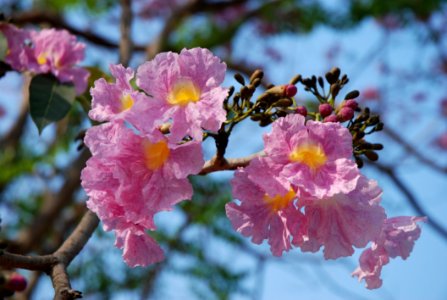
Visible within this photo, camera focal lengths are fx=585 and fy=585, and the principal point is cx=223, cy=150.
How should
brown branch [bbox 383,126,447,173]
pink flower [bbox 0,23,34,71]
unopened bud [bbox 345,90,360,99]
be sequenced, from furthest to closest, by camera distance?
brown branch [bbox 383,126,447,173]
pink flower [bbox 0,23,34,71]
unopened bud [bbox 345,90,360,99]

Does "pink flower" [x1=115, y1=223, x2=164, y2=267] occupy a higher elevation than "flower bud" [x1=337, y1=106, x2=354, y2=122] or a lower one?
lower

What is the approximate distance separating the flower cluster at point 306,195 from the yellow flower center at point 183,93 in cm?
10

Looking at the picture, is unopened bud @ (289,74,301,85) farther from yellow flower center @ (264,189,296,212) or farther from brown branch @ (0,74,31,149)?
brown branch @ (0,74,31,149)

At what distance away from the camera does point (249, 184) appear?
695 millimetres

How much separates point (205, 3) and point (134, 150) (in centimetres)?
338

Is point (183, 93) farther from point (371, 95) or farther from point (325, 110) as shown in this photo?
point (371, 95)

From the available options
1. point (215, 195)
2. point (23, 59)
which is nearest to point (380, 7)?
point (215, 195)

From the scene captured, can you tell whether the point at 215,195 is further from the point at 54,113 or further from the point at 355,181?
the point at 355,181

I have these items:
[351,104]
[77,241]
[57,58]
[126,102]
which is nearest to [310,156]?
[351,104]

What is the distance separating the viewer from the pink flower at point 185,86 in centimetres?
67

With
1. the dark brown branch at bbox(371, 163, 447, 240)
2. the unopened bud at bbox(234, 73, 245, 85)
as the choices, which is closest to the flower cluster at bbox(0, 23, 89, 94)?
the unopened bud at bbox(234, 73, 245, 85)

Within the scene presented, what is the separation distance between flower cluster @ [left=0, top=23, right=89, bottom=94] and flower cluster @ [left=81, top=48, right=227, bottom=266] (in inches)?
18.5

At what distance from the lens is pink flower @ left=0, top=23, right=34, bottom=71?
1152 mm

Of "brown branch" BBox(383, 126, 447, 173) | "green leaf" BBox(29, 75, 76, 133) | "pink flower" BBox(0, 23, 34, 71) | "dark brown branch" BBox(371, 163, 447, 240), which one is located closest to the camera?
"green leaf" BBox(29, 75, 76, 133)
